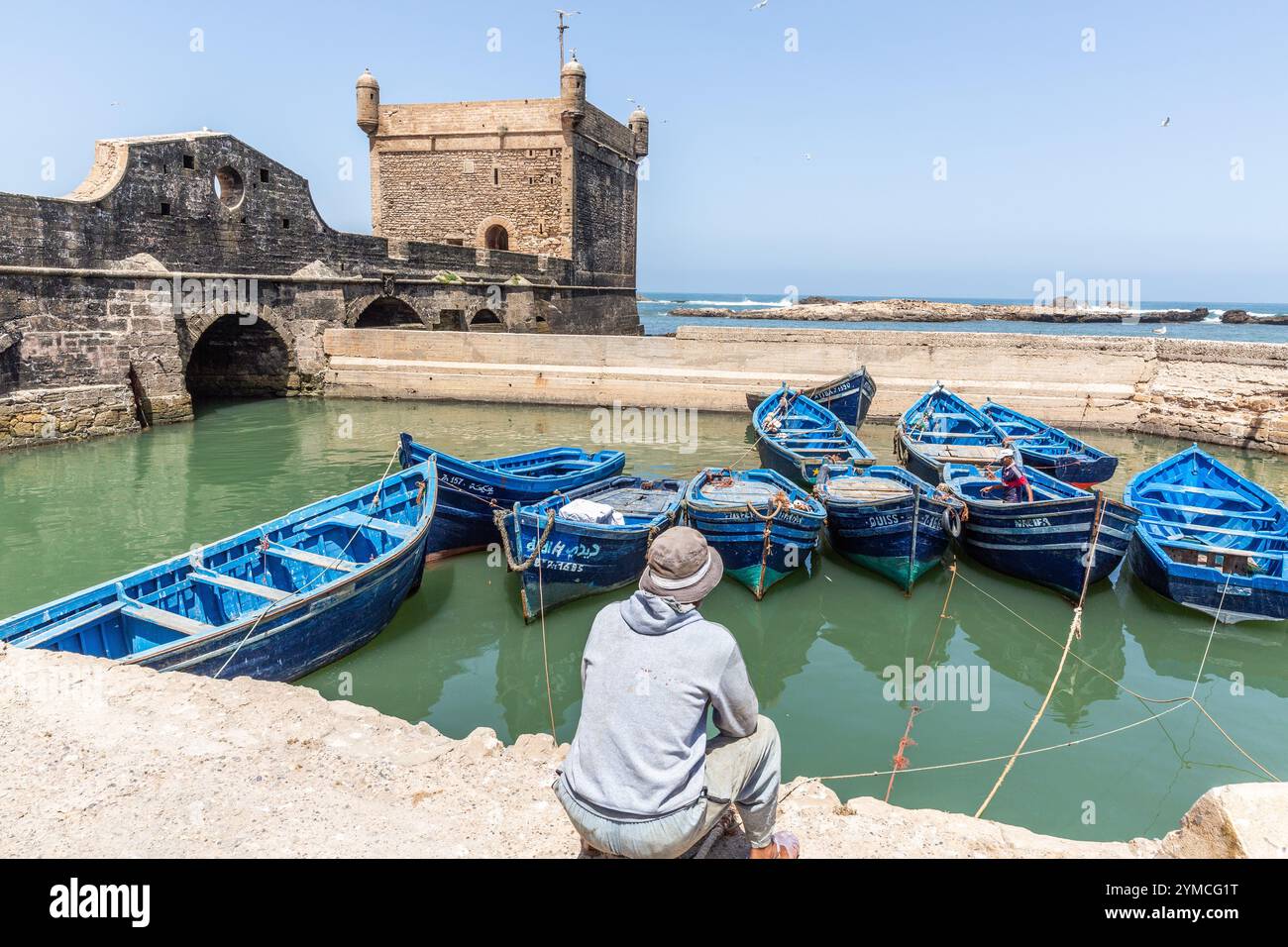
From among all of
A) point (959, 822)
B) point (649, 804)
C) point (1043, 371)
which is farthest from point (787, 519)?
point (1043, 371)

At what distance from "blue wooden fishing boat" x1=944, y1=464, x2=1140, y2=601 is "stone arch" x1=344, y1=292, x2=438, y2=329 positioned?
17120 mm

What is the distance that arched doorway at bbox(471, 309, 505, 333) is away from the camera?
84.5 ft

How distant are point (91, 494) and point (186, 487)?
1.18 metres

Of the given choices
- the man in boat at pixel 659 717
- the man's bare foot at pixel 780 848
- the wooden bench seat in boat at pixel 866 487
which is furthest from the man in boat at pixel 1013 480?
the man in boat at pixel 659 717

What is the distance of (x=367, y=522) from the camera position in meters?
7.83

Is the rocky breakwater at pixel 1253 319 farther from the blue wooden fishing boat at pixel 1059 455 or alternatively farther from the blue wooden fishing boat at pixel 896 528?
the blue wooden fishing boat at pixel 896 528

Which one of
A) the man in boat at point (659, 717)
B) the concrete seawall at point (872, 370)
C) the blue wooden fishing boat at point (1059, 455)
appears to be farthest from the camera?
the concrete seawall at point (872, 370)

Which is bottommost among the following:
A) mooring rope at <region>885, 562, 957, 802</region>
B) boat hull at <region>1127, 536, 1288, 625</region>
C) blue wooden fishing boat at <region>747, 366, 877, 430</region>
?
mooring rope at <region>885, 562, 957, 802</region>

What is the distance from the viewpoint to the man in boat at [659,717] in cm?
226

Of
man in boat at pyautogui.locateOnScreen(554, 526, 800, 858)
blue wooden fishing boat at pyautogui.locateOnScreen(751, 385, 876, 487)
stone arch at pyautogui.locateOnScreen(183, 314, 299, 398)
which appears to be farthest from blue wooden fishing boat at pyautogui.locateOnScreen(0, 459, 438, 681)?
stone arch at pyautogui.locateOnScreen(183, 314, 299, 398)

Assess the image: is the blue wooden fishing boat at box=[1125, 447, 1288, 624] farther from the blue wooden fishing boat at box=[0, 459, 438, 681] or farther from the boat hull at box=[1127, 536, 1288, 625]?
the blue wooden fishing boat at box=[0, 459, 438, 681]

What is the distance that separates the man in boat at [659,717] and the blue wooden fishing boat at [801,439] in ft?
26.2

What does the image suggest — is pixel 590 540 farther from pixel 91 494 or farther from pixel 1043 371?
pixel 1043 371

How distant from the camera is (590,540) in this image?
7660 mm
